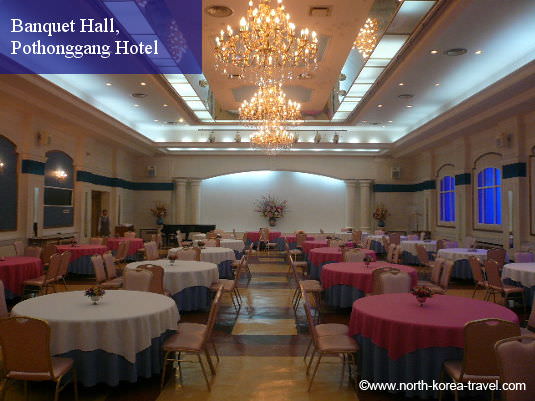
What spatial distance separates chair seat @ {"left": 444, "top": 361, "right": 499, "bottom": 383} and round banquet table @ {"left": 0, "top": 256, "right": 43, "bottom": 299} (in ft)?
22.2

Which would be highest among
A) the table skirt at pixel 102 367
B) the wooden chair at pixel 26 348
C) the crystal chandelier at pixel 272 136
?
the crystal chandelier at pixel 272 136

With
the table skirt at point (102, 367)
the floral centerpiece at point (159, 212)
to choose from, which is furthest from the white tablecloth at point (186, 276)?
the floral centerpiece at point (159, 212)

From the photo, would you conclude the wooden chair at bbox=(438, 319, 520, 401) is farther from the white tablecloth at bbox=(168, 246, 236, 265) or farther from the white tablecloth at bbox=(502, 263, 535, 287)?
the white tablecloth at bbox=(168, 246, 236, 265)

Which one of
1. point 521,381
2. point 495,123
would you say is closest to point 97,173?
point 495,123

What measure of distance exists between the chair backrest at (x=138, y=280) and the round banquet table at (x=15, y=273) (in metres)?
2.74

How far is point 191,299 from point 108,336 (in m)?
3.22

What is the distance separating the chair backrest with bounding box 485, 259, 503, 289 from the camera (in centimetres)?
716

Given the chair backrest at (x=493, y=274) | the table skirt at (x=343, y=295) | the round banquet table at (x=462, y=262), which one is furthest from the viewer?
the round banquet table at (x=462, y=262)

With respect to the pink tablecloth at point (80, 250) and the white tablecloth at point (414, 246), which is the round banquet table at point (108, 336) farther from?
the white tablecloth at point (414, 246)

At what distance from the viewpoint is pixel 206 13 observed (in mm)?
7926

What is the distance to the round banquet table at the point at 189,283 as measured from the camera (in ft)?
22.3

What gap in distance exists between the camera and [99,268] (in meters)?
7.35

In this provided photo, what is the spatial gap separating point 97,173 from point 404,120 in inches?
424

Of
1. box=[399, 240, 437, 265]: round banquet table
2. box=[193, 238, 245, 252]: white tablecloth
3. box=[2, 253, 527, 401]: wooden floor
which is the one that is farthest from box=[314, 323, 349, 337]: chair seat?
box=[399, 240, 437, 265]: round banquet table
